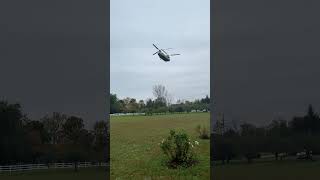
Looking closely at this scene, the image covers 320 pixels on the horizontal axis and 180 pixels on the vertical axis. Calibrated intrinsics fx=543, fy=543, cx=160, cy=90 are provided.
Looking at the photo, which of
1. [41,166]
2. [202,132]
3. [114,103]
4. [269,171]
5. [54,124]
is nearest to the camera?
[41,166]

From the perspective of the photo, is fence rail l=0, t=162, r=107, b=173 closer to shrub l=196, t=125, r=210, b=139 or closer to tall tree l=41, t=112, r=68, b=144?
tall tree l=41, t=112, r=68, b=144

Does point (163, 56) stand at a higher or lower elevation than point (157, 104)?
higher

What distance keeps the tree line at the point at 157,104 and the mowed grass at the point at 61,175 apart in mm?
954

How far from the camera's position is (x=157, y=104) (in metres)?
8.45

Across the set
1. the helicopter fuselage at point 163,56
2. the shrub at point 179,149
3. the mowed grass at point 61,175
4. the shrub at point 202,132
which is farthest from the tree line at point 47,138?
the shrub at point 202,132

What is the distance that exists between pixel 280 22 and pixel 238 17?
674 mm

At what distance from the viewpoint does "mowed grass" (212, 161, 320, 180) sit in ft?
27.2

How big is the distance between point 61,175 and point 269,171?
3142mm

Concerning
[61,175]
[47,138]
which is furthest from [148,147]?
[47,138]

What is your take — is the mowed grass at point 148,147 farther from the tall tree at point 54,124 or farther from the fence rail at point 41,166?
the tall tree at point 54,124

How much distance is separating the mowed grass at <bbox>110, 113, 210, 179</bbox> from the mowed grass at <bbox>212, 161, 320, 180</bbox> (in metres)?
0.28

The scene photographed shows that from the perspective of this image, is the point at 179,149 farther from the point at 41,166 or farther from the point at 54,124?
the point at 41,166

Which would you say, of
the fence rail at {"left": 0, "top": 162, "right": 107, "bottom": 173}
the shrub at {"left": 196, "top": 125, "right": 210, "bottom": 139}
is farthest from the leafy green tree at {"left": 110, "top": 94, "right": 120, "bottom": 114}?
the shrub at {"left": 196, "top": 125, "right": 210, "bottom": 139}

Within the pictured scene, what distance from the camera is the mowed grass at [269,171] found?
8.29 metres
